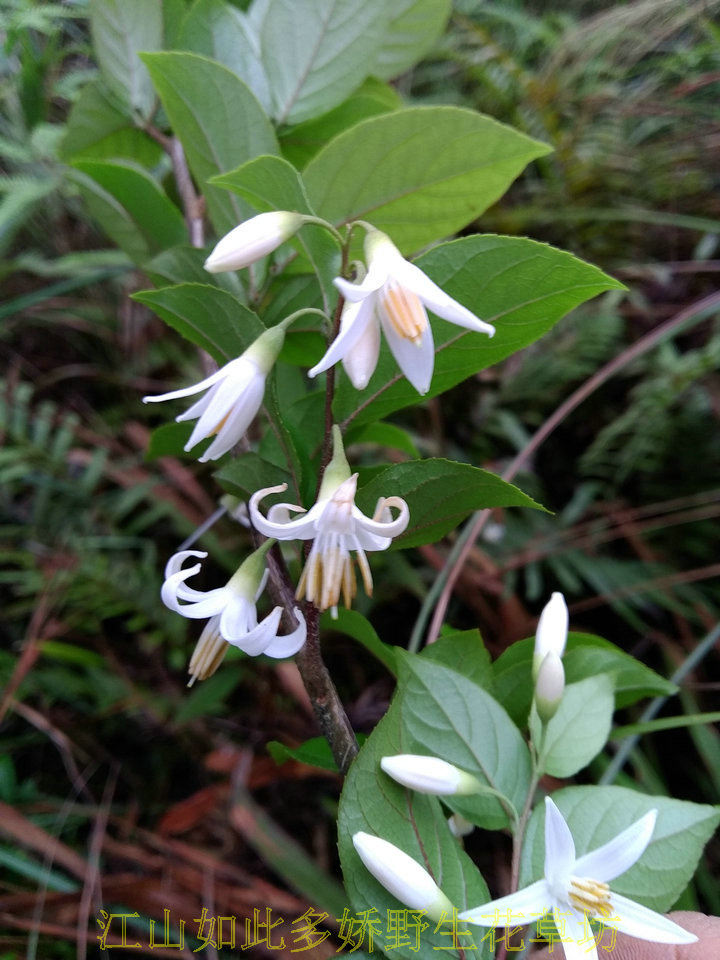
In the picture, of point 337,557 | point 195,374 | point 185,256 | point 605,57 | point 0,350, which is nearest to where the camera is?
point 337,557

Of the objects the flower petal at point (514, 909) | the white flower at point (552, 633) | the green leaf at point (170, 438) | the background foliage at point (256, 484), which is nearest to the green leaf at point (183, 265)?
the background foliage at point (256, 484)

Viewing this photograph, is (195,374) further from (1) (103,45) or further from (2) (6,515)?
(1) (103,45)

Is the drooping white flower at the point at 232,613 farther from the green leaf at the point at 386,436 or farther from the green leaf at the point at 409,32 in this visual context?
the green leaf at the point at 409,32

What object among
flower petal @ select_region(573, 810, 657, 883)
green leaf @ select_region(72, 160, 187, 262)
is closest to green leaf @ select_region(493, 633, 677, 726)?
flower petal @ select_region(573, 810, 657, 883)

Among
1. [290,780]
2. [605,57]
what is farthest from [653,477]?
[605,57]

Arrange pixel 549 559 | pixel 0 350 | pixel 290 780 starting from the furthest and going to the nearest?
pixel 0 350, pixel 549 559, pixel 290 780

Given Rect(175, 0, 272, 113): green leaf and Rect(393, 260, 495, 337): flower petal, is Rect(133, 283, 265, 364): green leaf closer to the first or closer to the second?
Rect(393, 260, 495, 337): flower petal

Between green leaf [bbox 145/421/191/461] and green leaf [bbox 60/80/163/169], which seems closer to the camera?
green leaf [bbox 145/421/191/461]
